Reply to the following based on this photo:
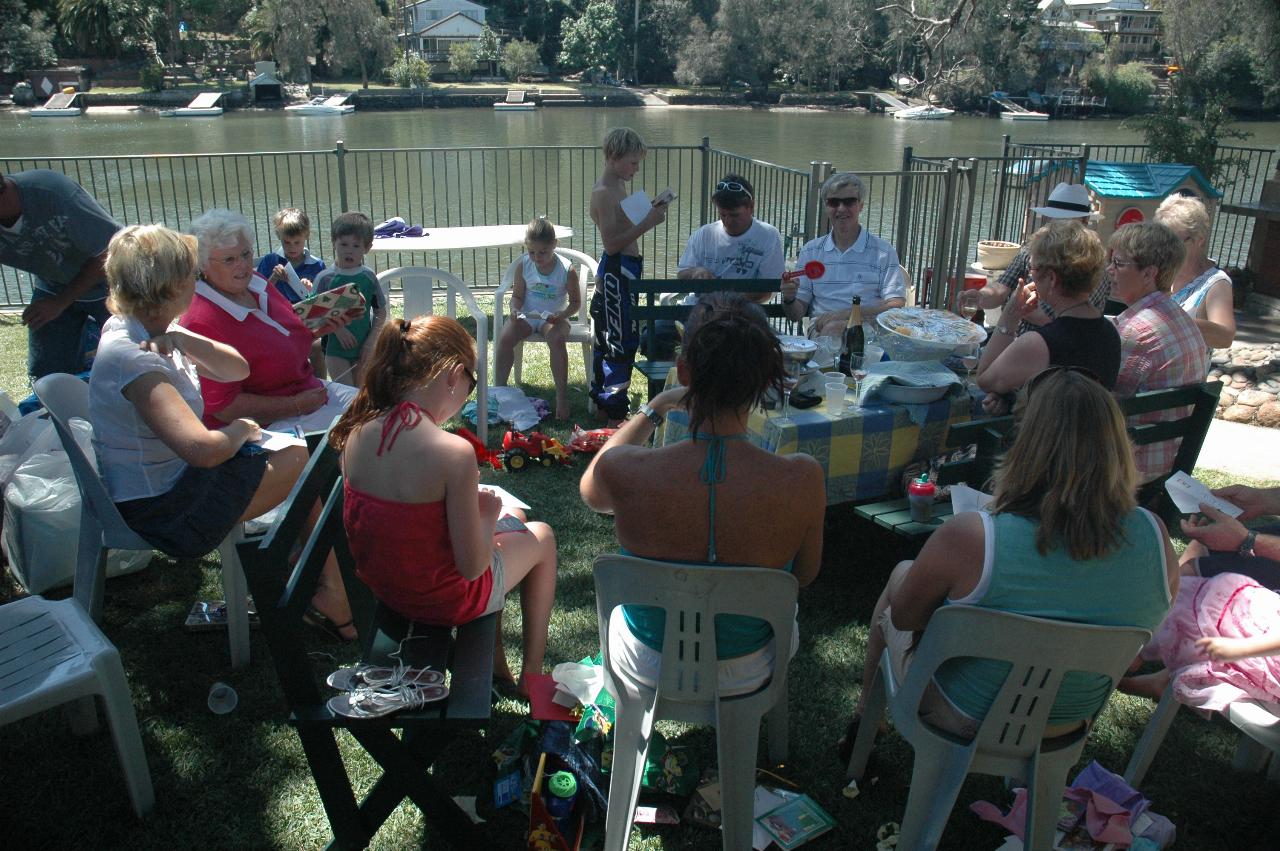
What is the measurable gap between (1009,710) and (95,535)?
254 centimetres

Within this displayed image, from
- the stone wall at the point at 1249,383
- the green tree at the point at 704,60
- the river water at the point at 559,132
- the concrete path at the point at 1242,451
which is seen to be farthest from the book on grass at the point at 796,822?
the green tree at the point at 704,60

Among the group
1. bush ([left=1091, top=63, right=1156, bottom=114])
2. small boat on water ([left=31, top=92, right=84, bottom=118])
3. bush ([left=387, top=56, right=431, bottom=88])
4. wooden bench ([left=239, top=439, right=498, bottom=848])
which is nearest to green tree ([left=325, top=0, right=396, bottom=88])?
bush ([left=387, top=56, right=431, bottom=88])

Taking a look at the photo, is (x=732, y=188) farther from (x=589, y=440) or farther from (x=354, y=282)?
(x=354, y=282)

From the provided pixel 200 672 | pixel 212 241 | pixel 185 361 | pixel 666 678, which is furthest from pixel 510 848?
pixel 212 241

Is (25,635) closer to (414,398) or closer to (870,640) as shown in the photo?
(414,398)

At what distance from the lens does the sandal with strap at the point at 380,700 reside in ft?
6.15

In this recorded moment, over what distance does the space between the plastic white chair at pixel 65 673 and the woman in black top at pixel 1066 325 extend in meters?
2.66

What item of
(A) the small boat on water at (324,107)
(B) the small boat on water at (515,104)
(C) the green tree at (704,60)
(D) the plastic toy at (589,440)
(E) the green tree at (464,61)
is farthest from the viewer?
(E) the green tree at (464,61)

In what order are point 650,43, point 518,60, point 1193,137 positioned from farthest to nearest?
point 650,43
point 518,60
point 1193,137

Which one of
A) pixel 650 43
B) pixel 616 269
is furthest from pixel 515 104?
pixel 616 269

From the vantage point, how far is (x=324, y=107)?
45969 mm

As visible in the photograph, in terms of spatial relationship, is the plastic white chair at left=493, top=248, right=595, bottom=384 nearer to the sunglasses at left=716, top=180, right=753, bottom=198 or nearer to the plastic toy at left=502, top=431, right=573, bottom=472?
the plastic toy at left=502, top=431, right=573, bottom=472

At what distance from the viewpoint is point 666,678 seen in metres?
1.98

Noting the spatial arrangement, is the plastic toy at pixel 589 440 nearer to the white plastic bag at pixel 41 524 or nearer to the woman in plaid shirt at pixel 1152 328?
the white plastic bag at pixel 41 524
